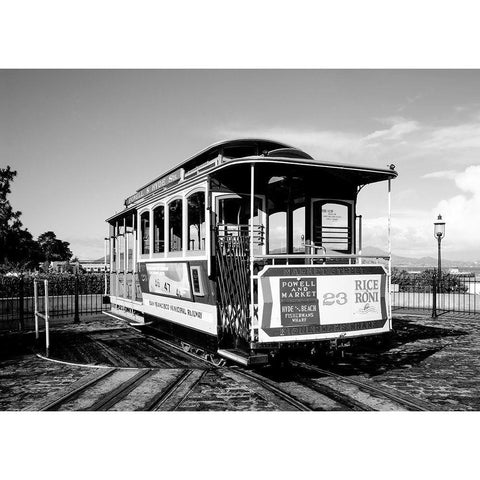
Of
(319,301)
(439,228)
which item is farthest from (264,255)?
(439,228)

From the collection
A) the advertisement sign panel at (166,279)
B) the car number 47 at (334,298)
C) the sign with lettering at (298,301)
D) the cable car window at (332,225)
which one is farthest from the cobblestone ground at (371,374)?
the cable car window at (332,225)

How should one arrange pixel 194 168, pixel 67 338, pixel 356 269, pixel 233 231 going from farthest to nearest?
pixel 67 338, pixel 194 168, pixel 233 231, pixel 356 269

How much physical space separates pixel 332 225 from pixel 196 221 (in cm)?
225

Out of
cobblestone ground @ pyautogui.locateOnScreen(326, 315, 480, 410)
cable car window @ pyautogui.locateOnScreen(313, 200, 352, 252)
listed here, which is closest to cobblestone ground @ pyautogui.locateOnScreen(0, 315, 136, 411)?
cobblestone ground @ pyautogui.locateOnScreen(326, 315, 480, 410)

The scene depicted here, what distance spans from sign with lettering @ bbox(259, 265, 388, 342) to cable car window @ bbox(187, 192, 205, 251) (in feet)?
5.56

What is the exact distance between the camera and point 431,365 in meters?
7.50

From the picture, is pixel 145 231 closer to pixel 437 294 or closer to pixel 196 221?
pixel 196 221

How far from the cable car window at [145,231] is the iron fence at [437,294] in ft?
30.2

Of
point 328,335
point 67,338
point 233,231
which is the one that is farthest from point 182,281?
point 67,338

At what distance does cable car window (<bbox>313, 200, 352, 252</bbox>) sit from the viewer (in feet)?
24.3

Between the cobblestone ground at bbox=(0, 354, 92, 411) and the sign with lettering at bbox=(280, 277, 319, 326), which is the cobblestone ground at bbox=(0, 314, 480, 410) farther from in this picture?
the sign with lettering at bbox=(280, 277, 319, 326)

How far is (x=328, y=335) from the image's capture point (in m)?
6.04

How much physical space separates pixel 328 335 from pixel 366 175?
8.51ft

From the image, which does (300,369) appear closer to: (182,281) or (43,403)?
(182,281)
